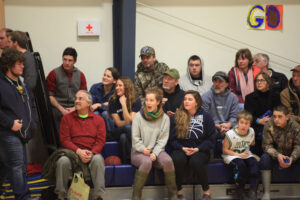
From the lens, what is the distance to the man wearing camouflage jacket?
14.7 feet

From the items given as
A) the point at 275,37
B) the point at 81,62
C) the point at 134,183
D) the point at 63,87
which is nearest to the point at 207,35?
the point at 275,37

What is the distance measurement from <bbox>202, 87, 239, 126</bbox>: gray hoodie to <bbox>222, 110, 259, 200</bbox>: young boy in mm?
407

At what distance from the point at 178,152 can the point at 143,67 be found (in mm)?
1317

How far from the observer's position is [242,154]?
3.79 metres

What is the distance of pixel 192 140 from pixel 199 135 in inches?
3.3

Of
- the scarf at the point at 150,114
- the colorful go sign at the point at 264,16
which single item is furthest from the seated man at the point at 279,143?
the colorful go sign at the point at 264,16

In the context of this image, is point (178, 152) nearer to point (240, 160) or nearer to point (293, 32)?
point (240, 160)

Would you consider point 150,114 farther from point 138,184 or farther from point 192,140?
point 138,184

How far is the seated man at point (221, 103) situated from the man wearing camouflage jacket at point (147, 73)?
2.07 ft

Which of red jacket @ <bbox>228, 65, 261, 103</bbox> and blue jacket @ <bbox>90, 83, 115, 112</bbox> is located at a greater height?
red jacket @ <bbox>228, 65, 261, 103</bbox>

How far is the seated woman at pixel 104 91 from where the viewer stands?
423 centimetres

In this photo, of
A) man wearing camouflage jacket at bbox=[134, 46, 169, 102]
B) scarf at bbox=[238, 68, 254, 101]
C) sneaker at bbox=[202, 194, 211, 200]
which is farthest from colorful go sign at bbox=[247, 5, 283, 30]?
sneaker at bbox=[202, 194, 211, 200]

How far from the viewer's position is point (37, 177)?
3.89m

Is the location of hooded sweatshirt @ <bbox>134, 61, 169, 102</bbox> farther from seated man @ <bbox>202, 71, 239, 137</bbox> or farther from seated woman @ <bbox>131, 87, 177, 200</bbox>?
seated woman @ <bbox>131, 87, 177, 200</bbox>
